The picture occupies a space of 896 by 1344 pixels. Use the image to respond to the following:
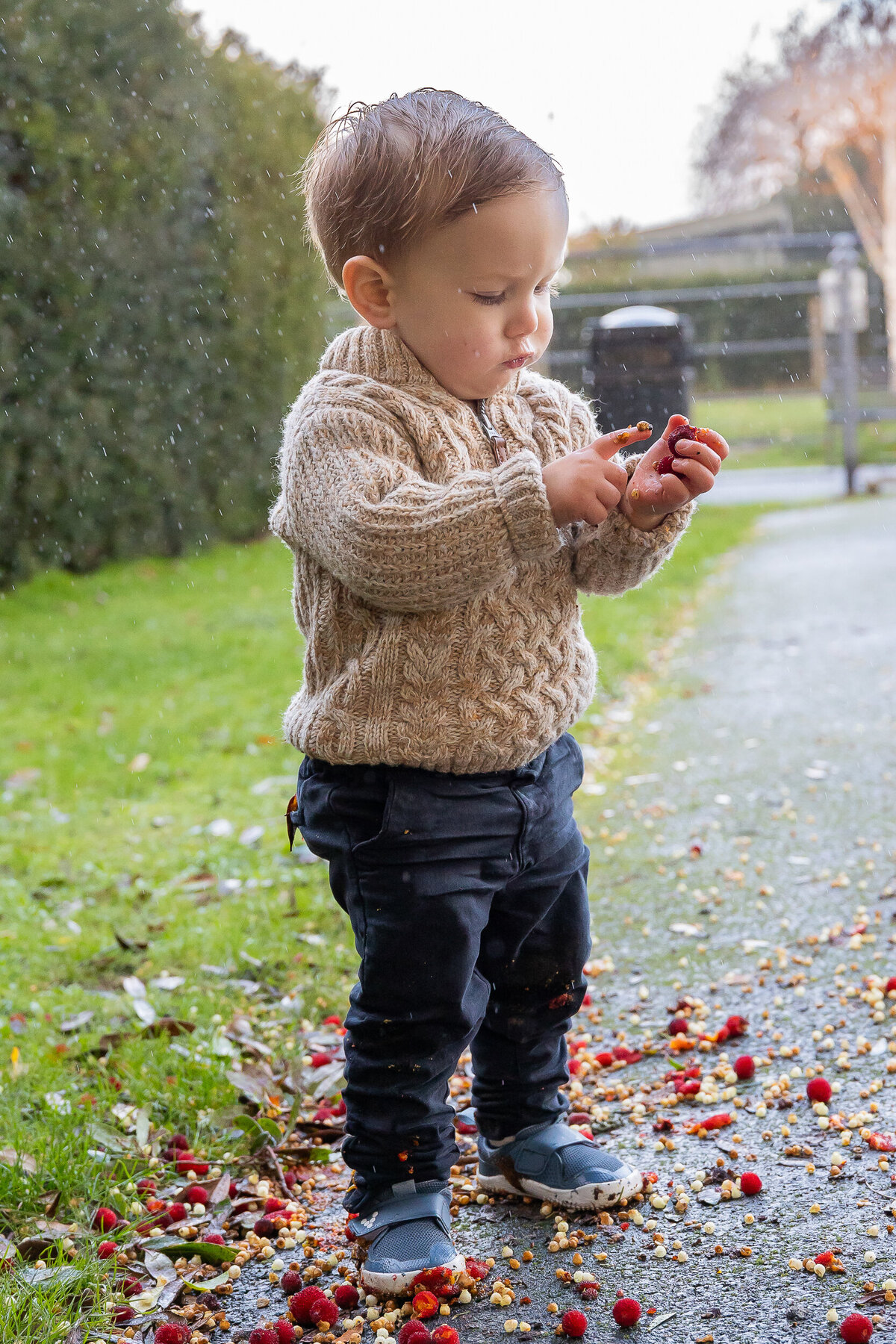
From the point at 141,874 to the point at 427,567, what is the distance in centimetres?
225

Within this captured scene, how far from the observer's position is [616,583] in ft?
6.06

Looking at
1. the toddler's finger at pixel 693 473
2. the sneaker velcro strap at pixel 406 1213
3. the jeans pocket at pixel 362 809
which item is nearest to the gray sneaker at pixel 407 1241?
the sneaker velcro strap at pixel 406 1213

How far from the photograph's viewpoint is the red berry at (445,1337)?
1580mm

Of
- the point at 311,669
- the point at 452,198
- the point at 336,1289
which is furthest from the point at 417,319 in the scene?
the point at 336,1289

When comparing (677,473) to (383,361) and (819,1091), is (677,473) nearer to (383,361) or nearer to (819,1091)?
(383,361)

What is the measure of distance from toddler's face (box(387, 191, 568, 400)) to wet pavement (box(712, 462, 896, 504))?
8782mm

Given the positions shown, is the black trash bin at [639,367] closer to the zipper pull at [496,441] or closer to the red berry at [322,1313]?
the zipper pull at [496,441]

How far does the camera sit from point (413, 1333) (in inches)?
62.9

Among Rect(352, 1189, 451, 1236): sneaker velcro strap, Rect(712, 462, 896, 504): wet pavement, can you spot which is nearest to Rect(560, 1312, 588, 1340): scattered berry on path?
Rect(352, 1189, 451, 1236): sneaker velcro strap

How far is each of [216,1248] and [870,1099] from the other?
1.09m

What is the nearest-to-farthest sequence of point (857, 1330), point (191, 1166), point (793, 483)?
point (857, 1330) → point (191, 1166) → point (793, 483)

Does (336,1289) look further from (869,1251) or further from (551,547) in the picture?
(551,547)

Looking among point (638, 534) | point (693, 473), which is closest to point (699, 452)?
point (693, 473)

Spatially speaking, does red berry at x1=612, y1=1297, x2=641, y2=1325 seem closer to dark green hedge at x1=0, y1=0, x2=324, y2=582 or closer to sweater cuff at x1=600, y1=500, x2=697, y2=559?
sweater cuff at x1=600, y1=500, x2=697, y2=559
